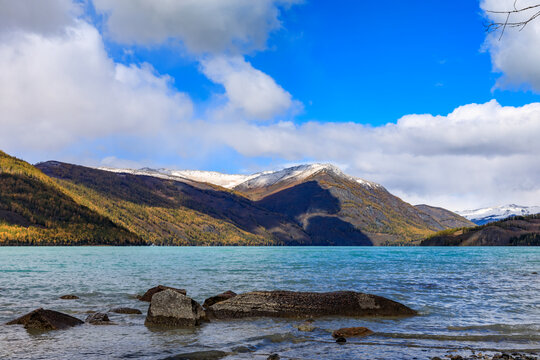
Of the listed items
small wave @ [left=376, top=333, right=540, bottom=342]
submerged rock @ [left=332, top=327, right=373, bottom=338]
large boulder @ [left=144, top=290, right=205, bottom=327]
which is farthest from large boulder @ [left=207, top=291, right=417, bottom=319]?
small wave @ [left=376, top=333, right=540, bottom=342]

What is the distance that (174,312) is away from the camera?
69.7ft

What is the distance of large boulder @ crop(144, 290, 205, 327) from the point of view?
21.1 meters

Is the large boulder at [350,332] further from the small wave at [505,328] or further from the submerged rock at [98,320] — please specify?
the submerged rock at [98,320]

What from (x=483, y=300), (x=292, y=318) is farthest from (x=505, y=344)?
(x=483, y=300)

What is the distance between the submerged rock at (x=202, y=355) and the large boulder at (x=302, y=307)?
317 inches

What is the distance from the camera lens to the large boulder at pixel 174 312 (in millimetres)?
21094

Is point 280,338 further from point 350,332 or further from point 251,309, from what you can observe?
point 251,309

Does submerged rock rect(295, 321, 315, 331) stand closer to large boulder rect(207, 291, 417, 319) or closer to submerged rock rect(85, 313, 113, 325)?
large boulder rect(207, 291, 417, 319)

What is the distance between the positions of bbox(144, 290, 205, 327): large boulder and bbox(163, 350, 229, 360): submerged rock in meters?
5.81

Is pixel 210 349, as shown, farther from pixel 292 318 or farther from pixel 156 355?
pixel 292 318

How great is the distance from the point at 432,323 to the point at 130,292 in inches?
991

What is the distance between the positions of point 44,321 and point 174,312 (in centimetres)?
592

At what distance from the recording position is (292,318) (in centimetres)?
2352

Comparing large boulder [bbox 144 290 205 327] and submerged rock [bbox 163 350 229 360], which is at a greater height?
large boulder [bbox 144 290 205 327]
